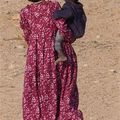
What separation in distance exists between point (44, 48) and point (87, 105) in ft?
7.45

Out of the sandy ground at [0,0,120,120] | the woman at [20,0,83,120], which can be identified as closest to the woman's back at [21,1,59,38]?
the woman at [20,0,83,120]

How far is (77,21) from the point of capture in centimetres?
609

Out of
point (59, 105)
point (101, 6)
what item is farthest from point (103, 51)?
point (59, 105)

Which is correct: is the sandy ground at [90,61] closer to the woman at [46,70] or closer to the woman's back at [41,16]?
the woman at [46,70]

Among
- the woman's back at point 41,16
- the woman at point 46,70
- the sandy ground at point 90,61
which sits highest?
the woman's back at point 41,16

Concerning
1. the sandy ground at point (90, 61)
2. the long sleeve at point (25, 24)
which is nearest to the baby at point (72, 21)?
the long sleeve at point (25, 24)

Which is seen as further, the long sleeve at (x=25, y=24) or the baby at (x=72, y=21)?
the long sleeve at (x=25, y=24)

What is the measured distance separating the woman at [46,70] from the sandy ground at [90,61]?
176 centimetres

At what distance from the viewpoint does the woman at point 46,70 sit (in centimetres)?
612

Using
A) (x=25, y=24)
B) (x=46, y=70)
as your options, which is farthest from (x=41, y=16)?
(x=46, y=70)

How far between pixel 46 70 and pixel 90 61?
119 inches

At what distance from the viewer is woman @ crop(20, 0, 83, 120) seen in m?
6.12

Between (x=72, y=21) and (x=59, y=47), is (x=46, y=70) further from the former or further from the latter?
(x=72, y=21)

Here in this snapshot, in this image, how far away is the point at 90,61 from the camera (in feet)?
30.1
